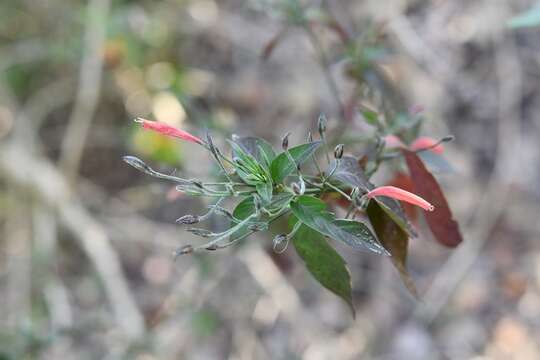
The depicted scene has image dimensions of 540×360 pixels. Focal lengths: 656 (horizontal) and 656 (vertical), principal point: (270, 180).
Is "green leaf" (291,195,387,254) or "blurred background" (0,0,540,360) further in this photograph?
"blurred background" (0,0,540,360)

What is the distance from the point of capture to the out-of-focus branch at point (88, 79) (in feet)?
7.57

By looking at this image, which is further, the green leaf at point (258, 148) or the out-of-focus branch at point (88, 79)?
the out-of-focus branch at point (88, 79)

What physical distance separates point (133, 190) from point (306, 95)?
775 mm

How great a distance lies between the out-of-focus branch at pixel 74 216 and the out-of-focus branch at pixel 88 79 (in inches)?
3.2

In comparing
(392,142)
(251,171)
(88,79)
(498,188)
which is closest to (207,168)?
(88,79)

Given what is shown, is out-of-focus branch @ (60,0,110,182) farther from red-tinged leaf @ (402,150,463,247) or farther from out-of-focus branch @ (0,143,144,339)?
red-tinged leaf @ (402,150,463,247)

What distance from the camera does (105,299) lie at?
244 centimetres

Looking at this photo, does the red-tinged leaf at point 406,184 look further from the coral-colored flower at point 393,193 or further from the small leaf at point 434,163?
the coral-colored flower at point 393,193

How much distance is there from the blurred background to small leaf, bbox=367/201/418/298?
118 centimetres

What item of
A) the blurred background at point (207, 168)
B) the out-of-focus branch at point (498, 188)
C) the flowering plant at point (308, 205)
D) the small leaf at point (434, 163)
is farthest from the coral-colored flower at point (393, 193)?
the out-of-focus branch at point (498, 188)

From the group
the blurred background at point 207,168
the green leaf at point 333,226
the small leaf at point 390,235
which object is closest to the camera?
the green leaf at point 333,226

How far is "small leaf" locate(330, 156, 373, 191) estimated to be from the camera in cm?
76

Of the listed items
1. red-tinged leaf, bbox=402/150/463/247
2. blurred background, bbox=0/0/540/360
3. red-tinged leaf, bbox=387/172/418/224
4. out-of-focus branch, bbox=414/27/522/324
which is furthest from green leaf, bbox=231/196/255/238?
out-of-focus branch, bbox=414/27/522/324

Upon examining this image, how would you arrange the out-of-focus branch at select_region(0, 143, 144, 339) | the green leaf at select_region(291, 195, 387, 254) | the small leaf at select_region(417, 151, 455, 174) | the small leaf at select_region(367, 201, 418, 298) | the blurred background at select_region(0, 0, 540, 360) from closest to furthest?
1. the green leaf at select_region(291, 195, 387, 254)
2. the small leaf at select_region(367, 201, 418, 298)
3. the small leaf at select_region(417, 151, 455, 174)
4. the out-of-focus branch at select_region(0, 143, 144, 339)
5. the blurred background at select_region(0, 0, 540, 360)
